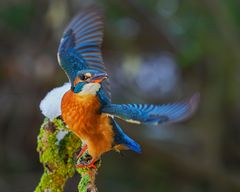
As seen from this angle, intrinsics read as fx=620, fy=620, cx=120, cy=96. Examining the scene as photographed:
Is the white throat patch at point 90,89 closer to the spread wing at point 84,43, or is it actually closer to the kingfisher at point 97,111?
the kingfisher at point 97,111

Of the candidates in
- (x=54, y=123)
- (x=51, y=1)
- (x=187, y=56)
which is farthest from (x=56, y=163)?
(x=51, y=1)

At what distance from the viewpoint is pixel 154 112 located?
1.33 m

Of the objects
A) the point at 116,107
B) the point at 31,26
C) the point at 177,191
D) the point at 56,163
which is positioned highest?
the point at 116,107

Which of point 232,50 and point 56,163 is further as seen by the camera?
point 232,50

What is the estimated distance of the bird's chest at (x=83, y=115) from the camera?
1.38 m

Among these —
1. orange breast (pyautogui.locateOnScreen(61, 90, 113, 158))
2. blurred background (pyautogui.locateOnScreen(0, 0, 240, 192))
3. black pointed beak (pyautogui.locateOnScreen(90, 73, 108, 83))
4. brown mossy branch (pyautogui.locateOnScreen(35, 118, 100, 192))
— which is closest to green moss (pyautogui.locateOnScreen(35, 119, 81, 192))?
brown mossy branch (pyautogui.locateOnScreen(35, 118, 100, 192))

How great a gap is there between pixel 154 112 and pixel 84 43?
1.32 feet

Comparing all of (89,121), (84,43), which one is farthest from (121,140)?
(84,43)

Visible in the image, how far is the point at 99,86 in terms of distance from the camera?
136cm

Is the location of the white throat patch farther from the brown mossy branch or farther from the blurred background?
the blurred background

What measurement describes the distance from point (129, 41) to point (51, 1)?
730mm

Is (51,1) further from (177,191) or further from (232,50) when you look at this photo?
(177,191)

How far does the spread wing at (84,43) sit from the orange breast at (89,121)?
0.51 ft

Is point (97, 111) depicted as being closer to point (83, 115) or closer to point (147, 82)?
point (83, 115)
